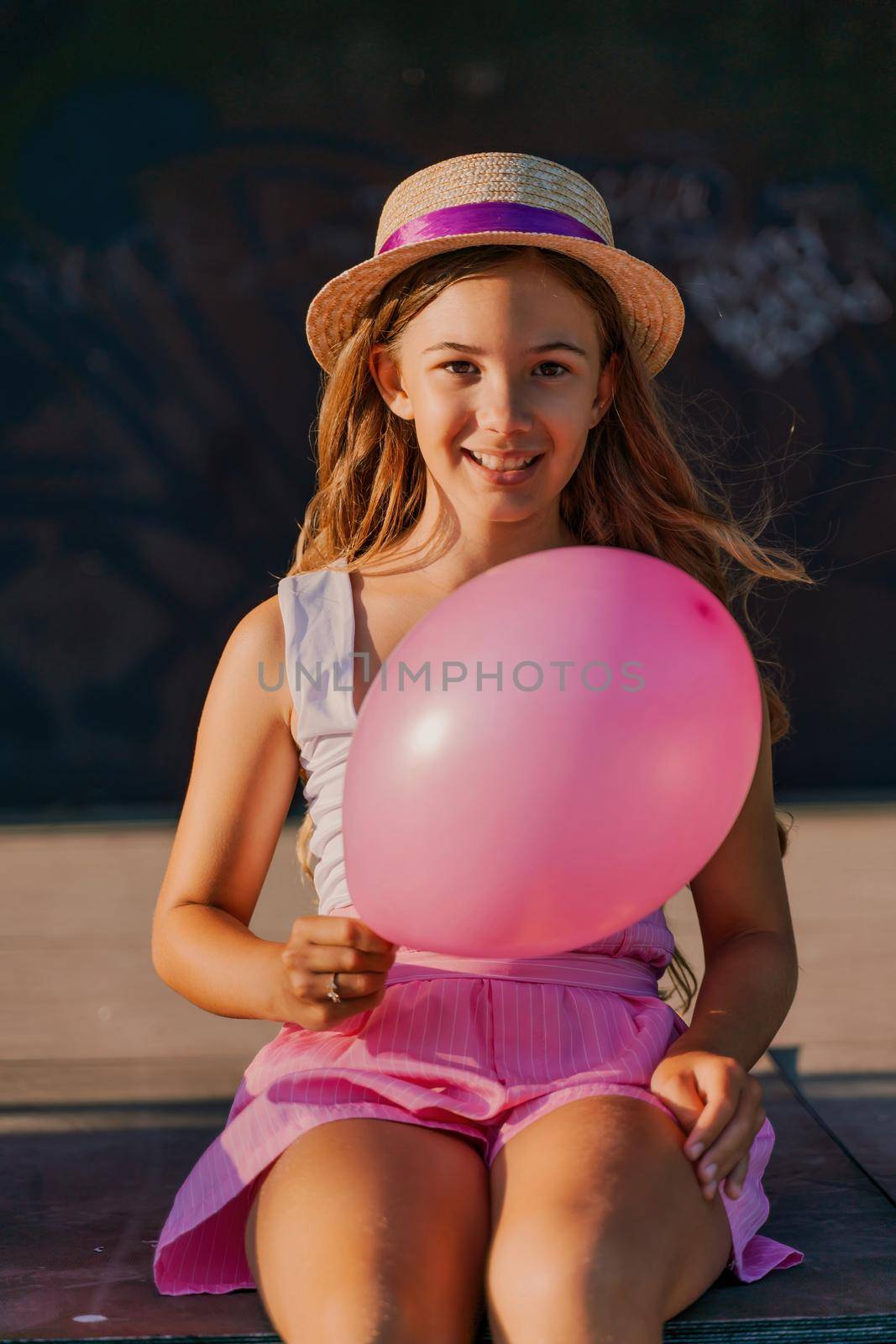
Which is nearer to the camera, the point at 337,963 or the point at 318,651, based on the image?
the point at 337,963

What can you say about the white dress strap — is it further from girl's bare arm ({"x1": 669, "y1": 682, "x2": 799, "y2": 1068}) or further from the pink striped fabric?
girl's bare arm ({"x1": 669, "y1": 682, "x2": 799, "y2": 1068})

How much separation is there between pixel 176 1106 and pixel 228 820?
2.26 ft

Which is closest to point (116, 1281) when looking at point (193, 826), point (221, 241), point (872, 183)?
point (193, 826)

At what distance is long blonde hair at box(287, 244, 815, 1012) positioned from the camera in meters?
1.95

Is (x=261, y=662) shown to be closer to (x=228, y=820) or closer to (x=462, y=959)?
(x=228, y=820)

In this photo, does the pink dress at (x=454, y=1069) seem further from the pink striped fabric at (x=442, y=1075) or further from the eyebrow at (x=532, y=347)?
the eyebrow at (x=532, y=347)

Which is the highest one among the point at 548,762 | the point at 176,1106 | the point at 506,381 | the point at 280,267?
the point at 280,267

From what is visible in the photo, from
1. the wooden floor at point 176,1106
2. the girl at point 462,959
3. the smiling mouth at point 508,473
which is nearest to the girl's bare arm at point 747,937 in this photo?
the girl at point 462,959

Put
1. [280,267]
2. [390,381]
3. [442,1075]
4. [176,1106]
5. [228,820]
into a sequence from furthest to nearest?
[280,267], [176,1106], [390,381], [228,820], [442,1075]

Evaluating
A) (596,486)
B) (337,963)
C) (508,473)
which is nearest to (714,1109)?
(337,963)

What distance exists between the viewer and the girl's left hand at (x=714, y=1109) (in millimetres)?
1381

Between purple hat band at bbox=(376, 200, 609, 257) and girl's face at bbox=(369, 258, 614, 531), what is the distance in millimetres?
46

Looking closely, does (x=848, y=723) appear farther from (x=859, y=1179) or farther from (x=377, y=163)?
(x=859, y=1179)

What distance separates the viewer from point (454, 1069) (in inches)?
58.9
